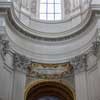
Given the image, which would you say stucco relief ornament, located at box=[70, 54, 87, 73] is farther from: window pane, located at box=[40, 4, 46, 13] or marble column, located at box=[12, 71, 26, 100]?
window pane, located at box=[40, 4, 46, 13]

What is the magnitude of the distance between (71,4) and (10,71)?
6614mm

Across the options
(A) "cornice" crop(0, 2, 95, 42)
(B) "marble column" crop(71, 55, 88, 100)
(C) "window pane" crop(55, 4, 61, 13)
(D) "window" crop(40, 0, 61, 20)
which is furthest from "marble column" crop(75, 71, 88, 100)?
(C) "window pane" crop(55, 4, 61, 13)

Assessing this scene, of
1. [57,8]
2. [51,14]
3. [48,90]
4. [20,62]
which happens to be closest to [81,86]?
[48,90]

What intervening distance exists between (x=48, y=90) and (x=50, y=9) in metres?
5.50

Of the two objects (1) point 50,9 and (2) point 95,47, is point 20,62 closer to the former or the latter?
(2) point 95,47

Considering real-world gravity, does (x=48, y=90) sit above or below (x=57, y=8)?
below

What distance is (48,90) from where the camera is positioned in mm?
18188

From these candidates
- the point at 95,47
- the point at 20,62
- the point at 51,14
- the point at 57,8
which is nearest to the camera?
the point at 95,47

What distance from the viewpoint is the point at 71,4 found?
19.2 m

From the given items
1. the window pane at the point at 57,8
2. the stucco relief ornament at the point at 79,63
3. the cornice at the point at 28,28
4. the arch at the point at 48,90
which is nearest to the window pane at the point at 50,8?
the window pane at the point at 57,8

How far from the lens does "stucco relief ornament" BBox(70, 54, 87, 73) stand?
16258mm

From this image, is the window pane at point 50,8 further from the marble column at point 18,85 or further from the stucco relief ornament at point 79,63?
the marble column at point 18,85

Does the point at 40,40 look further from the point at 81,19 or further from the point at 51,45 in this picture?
the point at 81,19

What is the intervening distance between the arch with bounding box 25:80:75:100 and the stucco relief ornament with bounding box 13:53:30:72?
117cm
